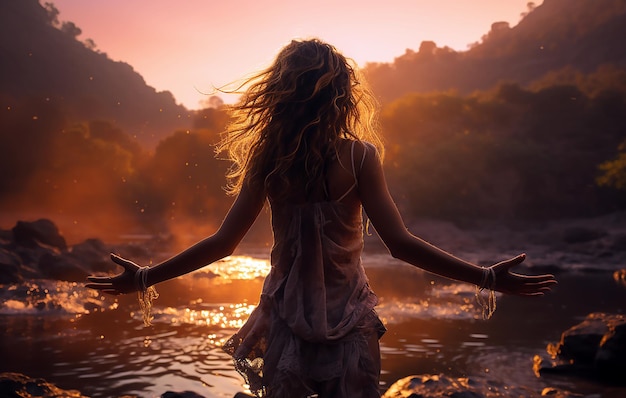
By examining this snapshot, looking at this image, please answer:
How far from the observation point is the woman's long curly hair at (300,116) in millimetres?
2494

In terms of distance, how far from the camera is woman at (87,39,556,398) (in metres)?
2.43

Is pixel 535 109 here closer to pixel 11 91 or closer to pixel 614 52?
pixel 614 52

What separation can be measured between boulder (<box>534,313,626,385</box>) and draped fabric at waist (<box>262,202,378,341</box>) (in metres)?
7.58

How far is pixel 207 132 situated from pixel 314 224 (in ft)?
178

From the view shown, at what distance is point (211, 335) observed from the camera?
37.2ft

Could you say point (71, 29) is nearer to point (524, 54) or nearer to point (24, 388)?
point (524, 54)

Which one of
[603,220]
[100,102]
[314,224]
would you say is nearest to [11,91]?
[100,102]

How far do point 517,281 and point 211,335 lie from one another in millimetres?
9274

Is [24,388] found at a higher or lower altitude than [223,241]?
lower

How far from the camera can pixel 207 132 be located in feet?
182

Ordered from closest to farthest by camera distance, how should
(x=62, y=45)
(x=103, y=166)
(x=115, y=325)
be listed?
(x=115, y=325) → (x=103, y=166) → (x=62, y=45)

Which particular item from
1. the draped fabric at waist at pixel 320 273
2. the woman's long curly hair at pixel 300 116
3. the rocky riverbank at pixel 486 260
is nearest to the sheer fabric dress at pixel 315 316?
the draped fabric at waist at pixel 320 273

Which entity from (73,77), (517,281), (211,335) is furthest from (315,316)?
(73,77)

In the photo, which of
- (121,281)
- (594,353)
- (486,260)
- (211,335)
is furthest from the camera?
(486,260)
